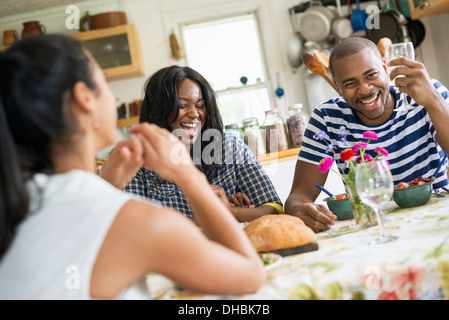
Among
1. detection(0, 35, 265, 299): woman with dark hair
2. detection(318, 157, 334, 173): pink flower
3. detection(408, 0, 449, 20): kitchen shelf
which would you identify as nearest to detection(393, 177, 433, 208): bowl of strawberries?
detection(318, 157, 334, 173): pink flower

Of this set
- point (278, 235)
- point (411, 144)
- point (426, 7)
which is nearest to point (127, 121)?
point (426, 7)

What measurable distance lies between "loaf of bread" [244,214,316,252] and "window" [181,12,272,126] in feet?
10.6

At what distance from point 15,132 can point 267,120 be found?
257 centimetres

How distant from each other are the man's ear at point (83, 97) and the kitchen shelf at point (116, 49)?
3335 mm

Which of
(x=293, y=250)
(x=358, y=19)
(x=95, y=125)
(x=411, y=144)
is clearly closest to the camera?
(x=95, y=125)

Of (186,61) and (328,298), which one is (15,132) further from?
(186,61)

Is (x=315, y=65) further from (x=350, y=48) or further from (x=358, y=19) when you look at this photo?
(x=350, y=48)

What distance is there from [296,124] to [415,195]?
6.29 ft

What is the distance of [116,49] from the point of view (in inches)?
159

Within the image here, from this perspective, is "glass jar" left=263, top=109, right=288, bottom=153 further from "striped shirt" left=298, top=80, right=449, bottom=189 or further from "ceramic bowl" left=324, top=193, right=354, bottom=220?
"ceramic bowl" left=324, top=193, right=354, bottom=220

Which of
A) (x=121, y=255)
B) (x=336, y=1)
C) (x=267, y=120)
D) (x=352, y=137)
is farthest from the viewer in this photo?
(x=336, y=1)

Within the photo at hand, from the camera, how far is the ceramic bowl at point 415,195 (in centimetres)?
127

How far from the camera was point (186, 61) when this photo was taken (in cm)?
424
